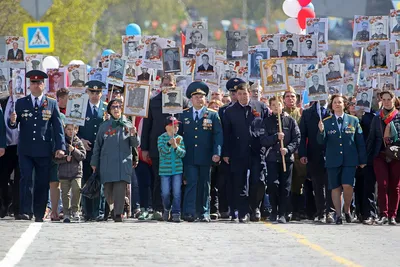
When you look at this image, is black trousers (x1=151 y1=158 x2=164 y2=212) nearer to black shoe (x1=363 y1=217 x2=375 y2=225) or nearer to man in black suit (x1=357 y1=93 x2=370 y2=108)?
black shoe (x1=363 y1=217 x2=375 y2=225)

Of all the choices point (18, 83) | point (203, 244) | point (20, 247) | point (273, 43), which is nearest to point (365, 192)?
point (273, 43)

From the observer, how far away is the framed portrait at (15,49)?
76.8ft

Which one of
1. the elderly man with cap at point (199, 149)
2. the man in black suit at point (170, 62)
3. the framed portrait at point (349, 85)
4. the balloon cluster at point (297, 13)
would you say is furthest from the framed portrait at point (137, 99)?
the balloon cluster at point (297, 13)

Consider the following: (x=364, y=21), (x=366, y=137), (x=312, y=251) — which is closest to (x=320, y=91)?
(x=366, y=137)

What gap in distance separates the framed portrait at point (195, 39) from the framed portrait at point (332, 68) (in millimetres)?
3403

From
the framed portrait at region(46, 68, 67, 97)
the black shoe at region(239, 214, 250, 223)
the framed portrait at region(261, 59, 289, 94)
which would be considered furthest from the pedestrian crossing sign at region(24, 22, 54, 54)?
the black shoe at region(239, 214, 250, 223)

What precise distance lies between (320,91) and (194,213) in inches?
119

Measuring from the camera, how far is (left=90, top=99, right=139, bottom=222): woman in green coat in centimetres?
2033

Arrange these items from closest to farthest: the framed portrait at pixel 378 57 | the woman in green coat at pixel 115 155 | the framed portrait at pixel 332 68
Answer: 1. the woman in green coat at pixel 115 155
2. the framed portrait at pixel 332 68
3. the framed portrait at pixel 378 57

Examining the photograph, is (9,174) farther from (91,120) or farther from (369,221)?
(369,221)

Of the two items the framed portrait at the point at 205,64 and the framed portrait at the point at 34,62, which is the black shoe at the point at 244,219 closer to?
the framed portrait at the point at 205,64

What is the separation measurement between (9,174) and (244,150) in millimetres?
3681

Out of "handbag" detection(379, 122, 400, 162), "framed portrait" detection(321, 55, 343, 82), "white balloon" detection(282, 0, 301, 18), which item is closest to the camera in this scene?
"handbag" detection(379, 122, 400, 162)

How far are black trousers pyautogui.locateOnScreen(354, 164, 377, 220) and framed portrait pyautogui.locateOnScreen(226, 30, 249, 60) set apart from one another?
5.43 m
